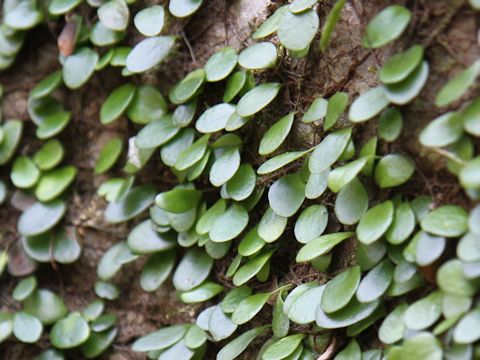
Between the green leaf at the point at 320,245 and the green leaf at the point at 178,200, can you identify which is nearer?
the green leaf at the point at 320,245

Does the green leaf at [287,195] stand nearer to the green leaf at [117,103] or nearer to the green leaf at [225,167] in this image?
the green leaf at [225,167]

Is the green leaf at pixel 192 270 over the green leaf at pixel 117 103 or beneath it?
beneath

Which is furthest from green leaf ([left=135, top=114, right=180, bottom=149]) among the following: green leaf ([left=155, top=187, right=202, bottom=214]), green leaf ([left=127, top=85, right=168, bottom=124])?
green leaf ([left=155, top=187, right=202, bottom=214])

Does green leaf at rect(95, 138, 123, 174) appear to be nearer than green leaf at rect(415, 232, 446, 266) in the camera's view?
No

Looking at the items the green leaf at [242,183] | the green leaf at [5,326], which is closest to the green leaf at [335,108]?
the green leaf at [242,183]

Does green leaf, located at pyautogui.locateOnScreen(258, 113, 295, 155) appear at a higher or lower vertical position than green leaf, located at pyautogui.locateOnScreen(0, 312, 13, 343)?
higher

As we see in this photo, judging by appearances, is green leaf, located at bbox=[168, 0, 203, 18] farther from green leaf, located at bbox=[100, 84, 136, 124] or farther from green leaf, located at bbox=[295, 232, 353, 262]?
green leaf, located at bbox=[295, 232, 353, 262]

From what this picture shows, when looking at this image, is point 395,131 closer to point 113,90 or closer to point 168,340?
point 168,340
